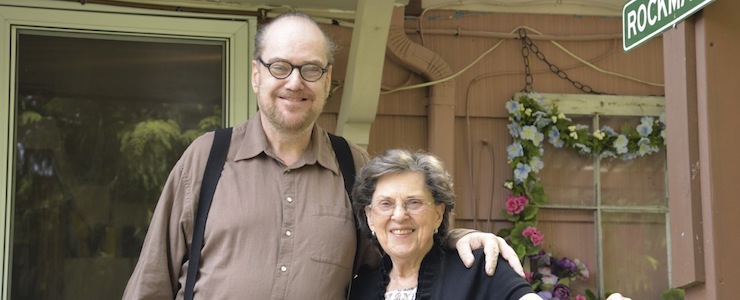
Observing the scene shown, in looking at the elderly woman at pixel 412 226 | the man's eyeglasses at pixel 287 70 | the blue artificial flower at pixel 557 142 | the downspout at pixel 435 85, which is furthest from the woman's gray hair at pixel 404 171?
the blue artificial flower at pixel 557 142

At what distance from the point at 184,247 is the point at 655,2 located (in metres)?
1.42

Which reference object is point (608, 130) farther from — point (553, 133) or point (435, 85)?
point (435, 85)

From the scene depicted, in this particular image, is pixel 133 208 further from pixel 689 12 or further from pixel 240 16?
pixel 689 12

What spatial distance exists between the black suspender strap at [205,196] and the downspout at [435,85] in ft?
5.41

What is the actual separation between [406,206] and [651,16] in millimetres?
928

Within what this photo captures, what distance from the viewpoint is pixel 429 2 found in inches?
174

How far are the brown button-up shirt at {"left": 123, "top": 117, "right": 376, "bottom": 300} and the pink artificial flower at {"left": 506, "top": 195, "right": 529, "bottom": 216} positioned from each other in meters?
1.68

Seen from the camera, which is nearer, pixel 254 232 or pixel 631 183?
pixel 254 232

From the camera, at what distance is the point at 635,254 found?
178 inches

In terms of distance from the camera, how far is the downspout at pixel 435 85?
4320mm

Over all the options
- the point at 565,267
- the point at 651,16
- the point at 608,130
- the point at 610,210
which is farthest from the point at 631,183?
the point at 651,16

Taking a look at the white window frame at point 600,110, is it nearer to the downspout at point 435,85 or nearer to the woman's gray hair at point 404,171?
the downspout at point 435,85

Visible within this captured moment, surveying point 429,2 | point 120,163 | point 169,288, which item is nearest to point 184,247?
point 169,288

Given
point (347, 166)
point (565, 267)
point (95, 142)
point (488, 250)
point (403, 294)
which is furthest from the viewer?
point (565, 267)
